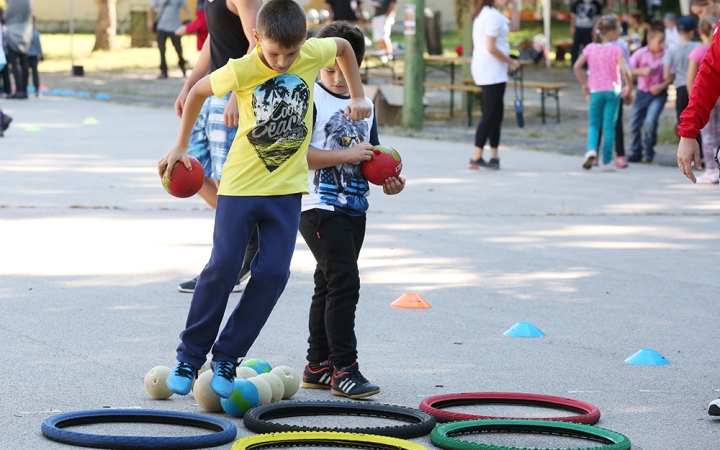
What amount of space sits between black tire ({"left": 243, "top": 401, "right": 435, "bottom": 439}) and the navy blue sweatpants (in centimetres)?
27

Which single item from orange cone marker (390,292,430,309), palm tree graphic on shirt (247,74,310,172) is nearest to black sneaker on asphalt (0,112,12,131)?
orange cone marker (390,292,430,309)

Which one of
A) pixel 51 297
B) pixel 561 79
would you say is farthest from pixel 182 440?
pixel 561 79

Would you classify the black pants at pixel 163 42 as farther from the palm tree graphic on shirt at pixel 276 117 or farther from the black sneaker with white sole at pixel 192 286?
the palm tree graphic on shirt at pixel 276 117

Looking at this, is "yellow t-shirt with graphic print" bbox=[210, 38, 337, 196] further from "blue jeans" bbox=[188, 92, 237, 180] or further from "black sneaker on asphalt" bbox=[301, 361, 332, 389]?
"blue jeans" bbox=[188, 92, 237, 180]

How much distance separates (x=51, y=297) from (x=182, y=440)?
9.24 feet

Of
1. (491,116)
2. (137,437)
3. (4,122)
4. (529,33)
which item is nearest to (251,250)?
(137,437)

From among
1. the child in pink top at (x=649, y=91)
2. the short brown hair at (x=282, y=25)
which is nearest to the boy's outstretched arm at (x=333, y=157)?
the short brown hair at (x=282, y=25)

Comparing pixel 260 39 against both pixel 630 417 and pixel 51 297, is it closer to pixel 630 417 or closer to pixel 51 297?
pixel 630 417

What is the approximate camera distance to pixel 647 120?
14.0m

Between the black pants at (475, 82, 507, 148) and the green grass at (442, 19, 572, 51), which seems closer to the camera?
the black pants at (475, 82, 507, 148)

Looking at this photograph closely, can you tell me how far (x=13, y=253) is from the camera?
7.62 metres

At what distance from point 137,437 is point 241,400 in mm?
632

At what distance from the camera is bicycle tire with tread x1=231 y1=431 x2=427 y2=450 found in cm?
388

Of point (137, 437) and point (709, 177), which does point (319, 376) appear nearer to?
point (137, 437)
